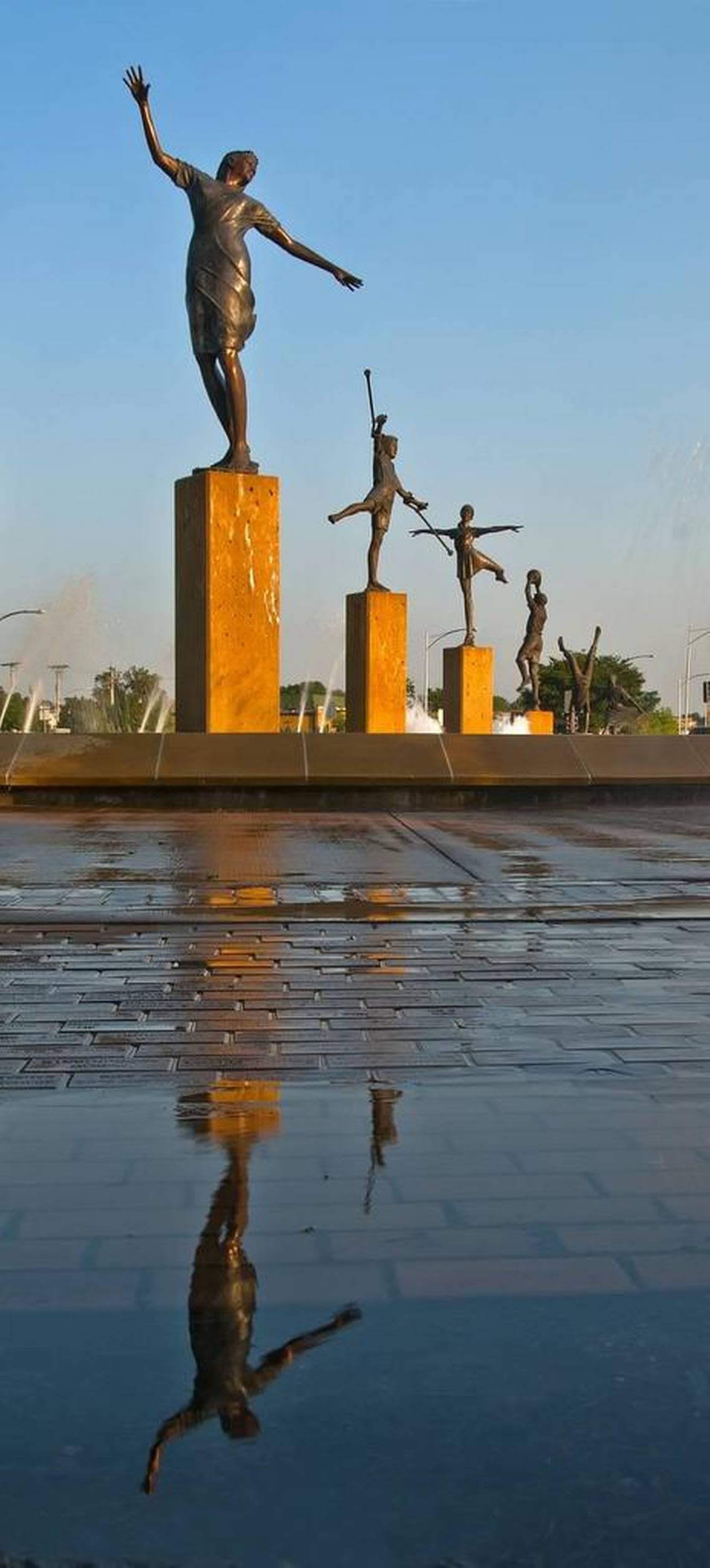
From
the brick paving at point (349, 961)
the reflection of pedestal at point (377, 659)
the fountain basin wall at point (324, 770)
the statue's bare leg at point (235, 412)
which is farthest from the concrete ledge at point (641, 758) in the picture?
the reflection of pedestal at point (377, 659)

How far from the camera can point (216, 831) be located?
13.1 metres

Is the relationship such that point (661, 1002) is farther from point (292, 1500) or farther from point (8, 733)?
point (8, 733)

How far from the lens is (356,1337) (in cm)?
244

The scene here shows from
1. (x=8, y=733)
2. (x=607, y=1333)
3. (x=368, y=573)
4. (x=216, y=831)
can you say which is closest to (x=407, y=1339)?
(x=607, y=1333)

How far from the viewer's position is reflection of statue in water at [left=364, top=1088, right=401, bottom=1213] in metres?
3.30

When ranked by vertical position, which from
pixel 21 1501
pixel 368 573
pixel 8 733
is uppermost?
pixel 368 573

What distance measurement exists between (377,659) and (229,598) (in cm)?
1064

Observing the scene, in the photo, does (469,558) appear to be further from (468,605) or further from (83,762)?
(83,762)

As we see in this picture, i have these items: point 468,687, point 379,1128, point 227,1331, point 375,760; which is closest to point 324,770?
point 375,760

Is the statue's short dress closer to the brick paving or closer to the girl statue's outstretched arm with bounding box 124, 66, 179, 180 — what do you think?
the girl statue's outstretched arm with bounding box 124, 66, 179, 180

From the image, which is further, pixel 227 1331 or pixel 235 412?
pixel 235 412

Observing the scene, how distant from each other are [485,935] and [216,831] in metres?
6.30

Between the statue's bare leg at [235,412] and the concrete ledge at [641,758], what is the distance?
177 inches

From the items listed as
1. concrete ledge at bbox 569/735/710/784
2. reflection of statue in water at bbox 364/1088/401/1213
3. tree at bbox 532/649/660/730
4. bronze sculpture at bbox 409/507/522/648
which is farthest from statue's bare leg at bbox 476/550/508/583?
tree at bbox 532/649/660/730
